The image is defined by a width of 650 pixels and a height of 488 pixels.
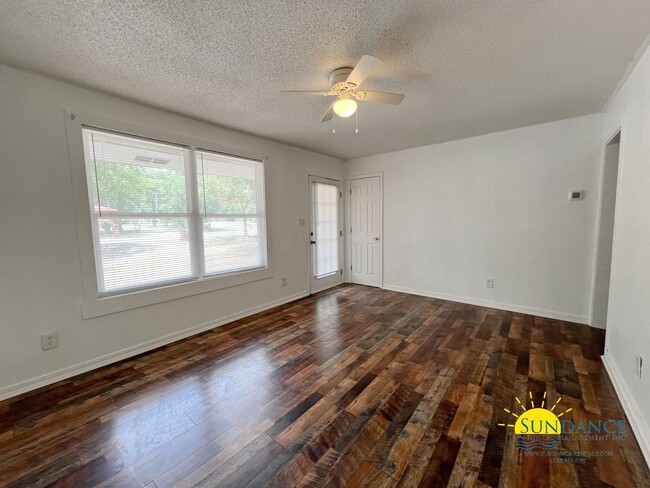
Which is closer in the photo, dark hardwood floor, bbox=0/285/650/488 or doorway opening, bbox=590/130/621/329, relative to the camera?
dark hardwood floor, bbox=0/285/650/488

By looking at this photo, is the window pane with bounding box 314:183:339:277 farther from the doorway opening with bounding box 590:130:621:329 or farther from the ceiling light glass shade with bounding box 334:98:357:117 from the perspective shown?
the doorway opening with bounding box 590:130:621:329

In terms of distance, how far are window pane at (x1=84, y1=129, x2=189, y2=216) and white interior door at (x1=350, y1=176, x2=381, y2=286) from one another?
9.92 ft

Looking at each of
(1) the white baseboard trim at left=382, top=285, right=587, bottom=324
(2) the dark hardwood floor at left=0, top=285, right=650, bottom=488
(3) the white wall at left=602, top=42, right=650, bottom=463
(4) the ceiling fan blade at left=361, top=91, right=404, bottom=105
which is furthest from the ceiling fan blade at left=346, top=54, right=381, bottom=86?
(1) the white baseboard trim at left=382, top=285, right=587, bottom=324

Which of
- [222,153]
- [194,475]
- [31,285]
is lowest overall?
[194,475]

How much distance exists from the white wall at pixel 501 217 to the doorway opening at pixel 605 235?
0.12 m

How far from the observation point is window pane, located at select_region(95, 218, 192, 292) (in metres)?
2.41

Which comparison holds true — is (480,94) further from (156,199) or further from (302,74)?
(156,199)

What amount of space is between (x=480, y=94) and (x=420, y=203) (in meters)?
2.00

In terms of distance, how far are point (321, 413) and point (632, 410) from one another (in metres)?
1.95

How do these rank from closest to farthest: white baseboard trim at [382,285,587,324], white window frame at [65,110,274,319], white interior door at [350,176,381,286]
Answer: white window frame at [65,110,274,319], white baseboard trim at [382,285,587,324], white interior door at [350,176,381,286]

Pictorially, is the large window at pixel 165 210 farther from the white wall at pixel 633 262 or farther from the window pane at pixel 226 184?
the white wall at pixel 633 262

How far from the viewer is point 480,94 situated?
2.43 m

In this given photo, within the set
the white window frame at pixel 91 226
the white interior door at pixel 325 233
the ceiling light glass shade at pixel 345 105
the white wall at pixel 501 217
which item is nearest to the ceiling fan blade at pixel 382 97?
the ceiling light glass shade at pixel 345 105

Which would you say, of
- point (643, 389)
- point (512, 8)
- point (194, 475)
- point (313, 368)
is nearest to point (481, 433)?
point (643, 389)
